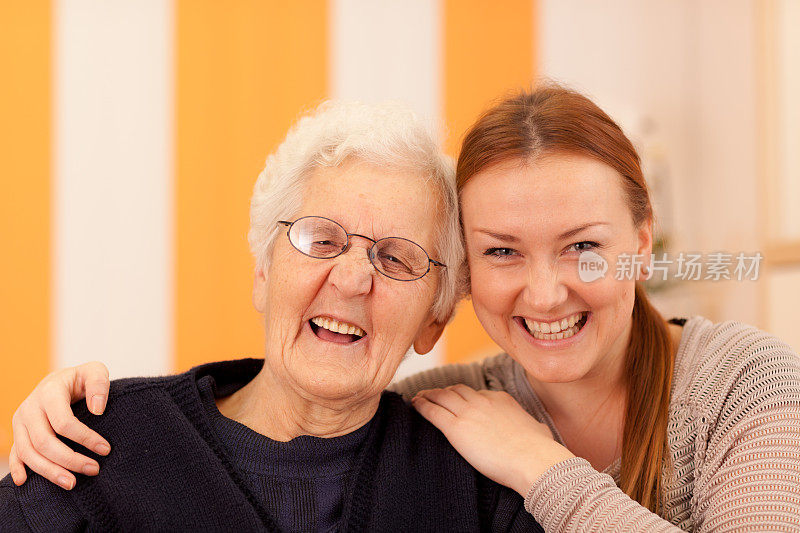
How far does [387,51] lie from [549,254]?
2963mm

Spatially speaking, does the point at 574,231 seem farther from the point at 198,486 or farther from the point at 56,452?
the point at 56,452

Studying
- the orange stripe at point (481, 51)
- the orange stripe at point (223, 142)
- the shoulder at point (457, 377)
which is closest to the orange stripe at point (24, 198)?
the orange stripe at point (223, 142)

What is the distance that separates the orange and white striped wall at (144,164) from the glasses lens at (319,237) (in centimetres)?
213

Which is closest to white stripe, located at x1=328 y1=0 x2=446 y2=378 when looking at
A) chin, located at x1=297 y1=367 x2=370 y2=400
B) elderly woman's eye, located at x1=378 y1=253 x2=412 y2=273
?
elderly woman's eye, located at x1=378 y1=253 x2=412 y2=273

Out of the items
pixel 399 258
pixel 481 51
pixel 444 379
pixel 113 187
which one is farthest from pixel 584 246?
pixel 481 51

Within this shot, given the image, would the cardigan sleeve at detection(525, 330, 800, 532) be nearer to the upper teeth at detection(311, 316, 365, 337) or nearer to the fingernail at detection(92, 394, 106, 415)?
the upper teeth at detection(311, 316, 365, 337)

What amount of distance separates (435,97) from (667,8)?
62.3 inches

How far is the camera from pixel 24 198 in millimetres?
3797

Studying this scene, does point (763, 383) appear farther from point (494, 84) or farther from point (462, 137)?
point (494, 84)

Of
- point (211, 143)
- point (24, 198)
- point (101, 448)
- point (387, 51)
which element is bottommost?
point (101, 448)

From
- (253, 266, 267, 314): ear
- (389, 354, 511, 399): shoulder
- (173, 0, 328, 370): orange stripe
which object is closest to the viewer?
(253, 266, 267, 314): ear

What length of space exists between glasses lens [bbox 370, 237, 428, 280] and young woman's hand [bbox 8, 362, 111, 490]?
A: 1.98 ft

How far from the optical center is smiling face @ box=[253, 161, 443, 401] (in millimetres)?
1600

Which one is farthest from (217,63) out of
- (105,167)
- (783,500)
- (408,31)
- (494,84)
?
(783,500)
